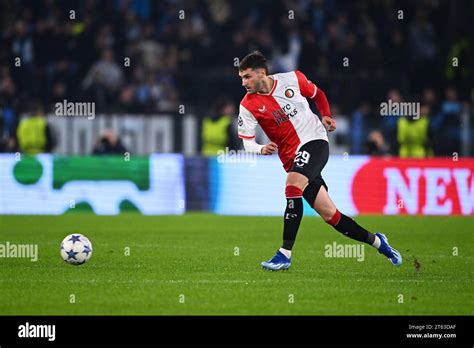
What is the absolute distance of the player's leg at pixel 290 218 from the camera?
1155 centimetres

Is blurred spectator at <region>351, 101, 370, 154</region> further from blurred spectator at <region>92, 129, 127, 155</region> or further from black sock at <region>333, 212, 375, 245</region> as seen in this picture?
black sock at <region>333, 212, 375, 245</region>

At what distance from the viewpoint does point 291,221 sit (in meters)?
11.6

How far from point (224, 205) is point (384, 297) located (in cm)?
1010

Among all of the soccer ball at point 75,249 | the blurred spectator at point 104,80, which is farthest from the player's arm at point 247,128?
the blurred spectator at point 104,80

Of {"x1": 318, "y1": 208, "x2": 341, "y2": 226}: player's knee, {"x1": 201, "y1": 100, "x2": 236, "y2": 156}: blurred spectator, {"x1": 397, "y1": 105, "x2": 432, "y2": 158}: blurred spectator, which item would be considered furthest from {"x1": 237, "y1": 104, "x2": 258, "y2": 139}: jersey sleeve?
{"x1": 397, "y1": 105, "x2": 432, "y2": 158}: blurred spectator

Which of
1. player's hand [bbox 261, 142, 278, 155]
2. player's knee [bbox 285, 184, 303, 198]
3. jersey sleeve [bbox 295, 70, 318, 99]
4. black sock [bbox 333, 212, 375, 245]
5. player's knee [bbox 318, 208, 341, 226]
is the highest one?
jersey sleeve [bbox 295, 70, 318, 99]

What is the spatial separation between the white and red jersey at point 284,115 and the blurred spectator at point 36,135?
1101 cm

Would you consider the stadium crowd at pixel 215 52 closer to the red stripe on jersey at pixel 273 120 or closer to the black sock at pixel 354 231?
the red stripe on jersey at pixel 273 120

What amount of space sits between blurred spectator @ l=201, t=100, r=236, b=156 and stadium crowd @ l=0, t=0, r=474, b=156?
70 cm

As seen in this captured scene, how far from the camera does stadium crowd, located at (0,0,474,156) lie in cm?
2403

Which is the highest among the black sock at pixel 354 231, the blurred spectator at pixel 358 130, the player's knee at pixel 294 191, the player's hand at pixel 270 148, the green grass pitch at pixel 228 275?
the blurred spectator at pixel 358 130

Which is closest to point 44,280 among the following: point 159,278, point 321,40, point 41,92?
point 159,278

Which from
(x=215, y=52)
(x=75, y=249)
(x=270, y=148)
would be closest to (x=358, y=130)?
(x=215, y=52)

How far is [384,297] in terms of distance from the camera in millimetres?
10086
